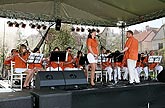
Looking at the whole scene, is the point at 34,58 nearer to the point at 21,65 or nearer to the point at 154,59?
the point at 21,65

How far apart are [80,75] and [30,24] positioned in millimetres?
5809

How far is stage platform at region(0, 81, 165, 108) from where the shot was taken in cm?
233

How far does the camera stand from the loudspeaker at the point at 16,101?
2174mm

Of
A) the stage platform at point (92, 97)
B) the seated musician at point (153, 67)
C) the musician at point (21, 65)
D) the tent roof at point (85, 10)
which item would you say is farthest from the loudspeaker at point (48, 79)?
the seated musician at point (153, 67)

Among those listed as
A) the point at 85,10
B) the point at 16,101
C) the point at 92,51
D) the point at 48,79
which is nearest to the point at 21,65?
the point at 92,51

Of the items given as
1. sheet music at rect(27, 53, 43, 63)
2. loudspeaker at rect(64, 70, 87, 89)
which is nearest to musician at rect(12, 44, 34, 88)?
sheet music at rect(27, 53, 43, 63)

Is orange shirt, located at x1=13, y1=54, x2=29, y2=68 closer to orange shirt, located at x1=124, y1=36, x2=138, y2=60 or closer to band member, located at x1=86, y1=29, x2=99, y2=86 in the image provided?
band member, located at x1=86, y1=29, x2=99, y2=86

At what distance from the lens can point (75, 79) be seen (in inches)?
160

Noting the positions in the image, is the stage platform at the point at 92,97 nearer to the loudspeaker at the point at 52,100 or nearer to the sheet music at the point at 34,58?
the loudspeaker at the point at 52,100

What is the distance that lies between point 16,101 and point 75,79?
1888mm

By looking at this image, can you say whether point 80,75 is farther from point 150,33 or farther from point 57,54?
point 150,33

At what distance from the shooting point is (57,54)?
19.7 feet

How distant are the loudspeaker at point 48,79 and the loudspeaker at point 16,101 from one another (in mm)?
1225

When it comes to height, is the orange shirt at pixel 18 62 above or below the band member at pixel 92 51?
below
